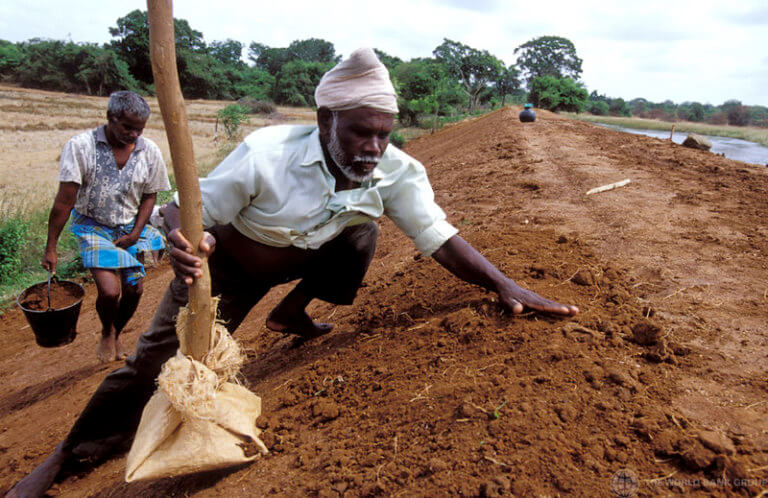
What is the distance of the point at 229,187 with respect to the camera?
1809 millimetres

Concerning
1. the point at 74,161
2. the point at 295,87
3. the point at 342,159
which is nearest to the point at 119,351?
the point at 74,161

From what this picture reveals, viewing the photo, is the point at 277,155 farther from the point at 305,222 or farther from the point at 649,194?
the point at 649,194

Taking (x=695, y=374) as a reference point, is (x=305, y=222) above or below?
above

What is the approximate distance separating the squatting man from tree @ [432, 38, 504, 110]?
3717 cm

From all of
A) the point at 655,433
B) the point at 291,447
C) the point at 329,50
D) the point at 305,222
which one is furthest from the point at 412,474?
the point at 329,50

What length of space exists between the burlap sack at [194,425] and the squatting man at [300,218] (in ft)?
1.15

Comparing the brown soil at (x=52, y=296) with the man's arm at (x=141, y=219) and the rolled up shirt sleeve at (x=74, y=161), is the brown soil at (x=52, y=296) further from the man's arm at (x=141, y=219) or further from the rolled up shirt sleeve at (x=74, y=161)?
the rolled up shirt sleeve at (x=74, y=161)

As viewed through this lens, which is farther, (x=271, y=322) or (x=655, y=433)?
(x=271, y=322)

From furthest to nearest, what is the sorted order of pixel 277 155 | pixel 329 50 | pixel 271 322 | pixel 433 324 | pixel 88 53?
pixel 329 50, pixel 88 53, pixel 271 322, pixel 433 324, pixel 277 155

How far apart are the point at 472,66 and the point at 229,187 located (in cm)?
3995

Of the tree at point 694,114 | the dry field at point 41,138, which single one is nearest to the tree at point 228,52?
the dry field at point 41,138

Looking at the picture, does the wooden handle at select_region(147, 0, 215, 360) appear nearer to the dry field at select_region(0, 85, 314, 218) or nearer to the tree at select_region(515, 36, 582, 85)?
the dry field at select_region(0, 85, 314, 218)

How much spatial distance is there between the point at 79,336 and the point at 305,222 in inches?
157

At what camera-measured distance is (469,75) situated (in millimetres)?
38438
